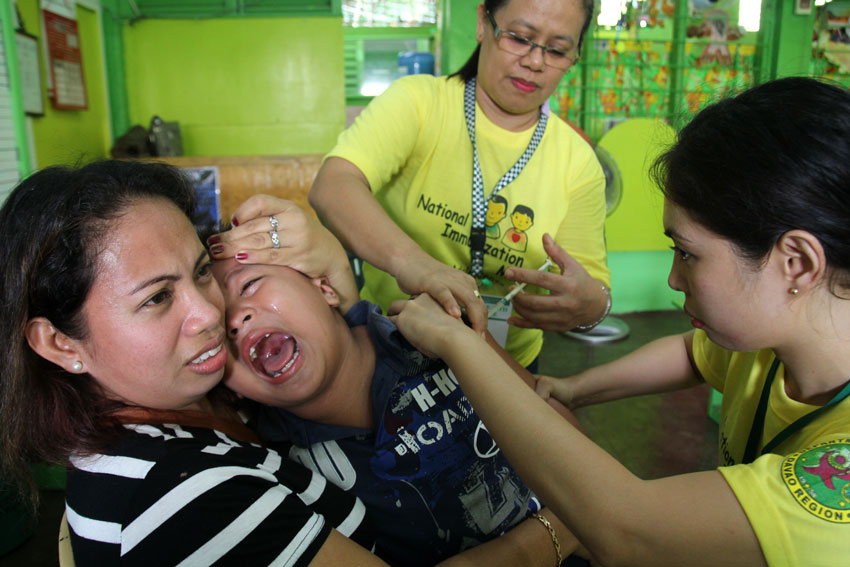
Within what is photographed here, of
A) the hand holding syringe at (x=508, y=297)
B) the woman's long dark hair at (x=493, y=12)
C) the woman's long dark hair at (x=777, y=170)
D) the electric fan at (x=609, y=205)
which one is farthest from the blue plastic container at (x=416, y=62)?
the woman's long dark hair at (x=777, y=170)

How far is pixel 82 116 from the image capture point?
412cm

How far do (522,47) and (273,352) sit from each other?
1.15 m

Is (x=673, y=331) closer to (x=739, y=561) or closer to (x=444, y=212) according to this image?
(x=444, y=212)

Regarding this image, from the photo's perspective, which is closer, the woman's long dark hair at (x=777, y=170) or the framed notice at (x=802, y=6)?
the woman's long dark hair at (x=777, y=170)

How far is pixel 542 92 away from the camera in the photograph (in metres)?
1.81

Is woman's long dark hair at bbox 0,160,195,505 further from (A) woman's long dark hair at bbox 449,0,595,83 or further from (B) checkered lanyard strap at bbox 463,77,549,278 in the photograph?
(A) woman's long dark hair at bbox 449,0,595,83

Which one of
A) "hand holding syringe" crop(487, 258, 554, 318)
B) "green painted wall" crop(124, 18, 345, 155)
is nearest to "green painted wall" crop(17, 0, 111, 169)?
"green painted wall" crop(124, 18, 345, 155)

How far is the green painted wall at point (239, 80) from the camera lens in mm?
4691

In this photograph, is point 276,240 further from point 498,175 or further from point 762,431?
point 762,431

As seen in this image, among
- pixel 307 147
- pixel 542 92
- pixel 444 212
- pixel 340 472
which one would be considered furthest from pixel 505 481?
pixel 307 147

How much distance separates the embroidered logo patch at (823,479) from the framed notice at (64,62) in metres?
4.25

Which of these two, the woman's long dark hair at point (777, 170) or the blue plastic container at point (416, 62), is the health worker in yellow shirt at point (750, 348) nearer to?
the woman's long dark hair at point (777, 170)

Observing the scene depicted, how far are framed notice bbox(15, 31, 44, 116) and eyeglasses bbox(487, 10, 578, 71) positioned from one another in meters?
2.92

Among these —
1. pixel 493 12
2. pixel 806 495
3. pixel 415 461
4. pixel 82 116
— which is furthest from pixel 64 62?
pixel 806 495
